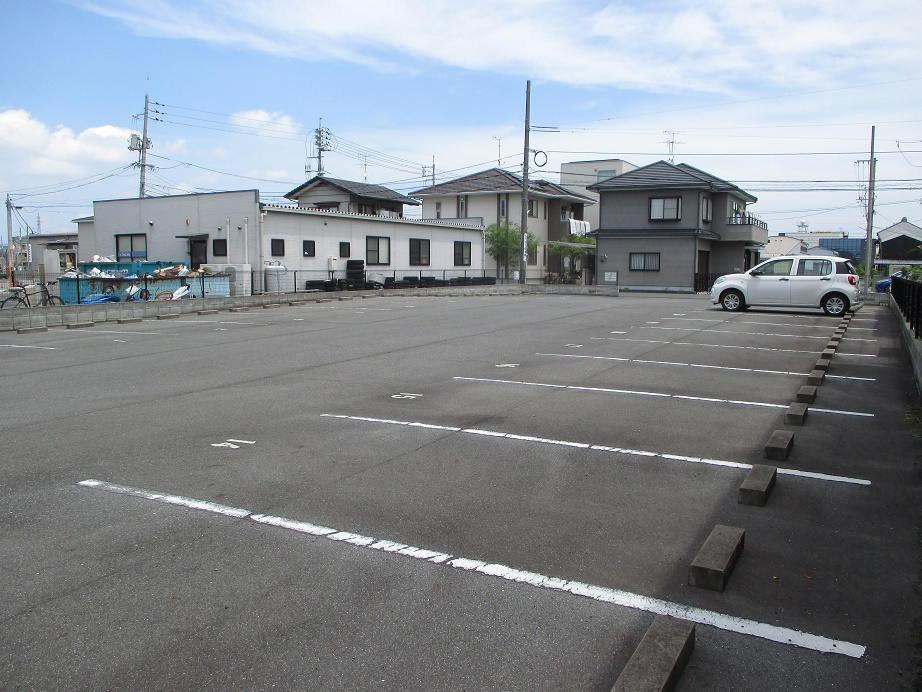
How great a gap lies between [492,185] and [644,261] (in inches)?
467

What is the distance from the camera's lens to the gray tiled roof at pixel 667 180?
138 ft

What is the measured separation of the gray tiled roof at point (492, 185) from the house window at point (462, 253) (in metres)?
8.40

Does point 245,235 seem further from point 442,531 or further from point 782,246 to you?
point 782,246

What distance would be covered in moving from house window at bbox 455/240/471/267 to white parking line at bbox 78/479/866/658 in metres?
36.0

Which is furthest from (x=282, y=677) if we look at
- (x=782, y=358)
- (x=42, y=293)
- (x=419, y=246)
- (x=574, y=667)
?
(x=419, y=246)

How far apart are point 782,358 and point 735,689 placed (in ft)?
33.2

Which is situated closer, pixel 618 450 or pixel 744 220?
pixel 618 450

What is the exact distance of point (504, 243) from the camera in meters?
45.1

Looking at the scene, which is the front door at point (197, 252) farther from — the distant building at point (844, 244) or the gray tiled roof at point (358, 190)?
the distant building at point (844, 244)

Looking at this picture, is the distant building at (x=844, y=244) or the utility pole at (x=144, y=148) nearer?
the utility pole at (x=144, y=148)

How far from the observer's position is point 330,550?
417 cm

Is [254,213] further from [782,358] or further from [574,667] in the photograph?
[574,667]

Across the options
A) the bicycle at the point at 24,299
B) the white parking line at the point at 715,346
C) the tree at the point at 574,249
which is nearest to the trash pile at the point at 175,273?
the bicycle at the point at 24,299

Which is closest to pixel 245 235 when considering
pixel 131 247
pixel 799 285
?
pixel 131 247
